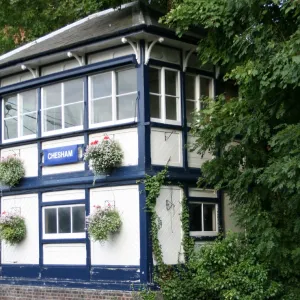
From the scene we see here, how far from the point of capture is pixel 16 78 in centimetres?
1717

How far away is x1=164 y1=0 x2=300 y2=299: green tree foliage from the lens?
11672mm

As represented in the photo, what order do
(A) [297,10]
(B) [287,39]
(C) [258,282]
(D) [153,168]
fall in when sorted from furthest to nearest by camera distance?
(D) [153,168] → (C) [258,282] → (B) [287,39] → (A) [297,10]

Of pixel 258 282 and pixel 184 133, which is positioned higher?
pixel 184 133

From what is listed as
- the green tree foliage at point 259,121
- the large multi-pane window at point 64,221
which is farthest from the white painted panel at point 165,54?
the large multi-pane window at point 64,221

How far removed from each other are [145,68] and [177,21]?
4.07 ft

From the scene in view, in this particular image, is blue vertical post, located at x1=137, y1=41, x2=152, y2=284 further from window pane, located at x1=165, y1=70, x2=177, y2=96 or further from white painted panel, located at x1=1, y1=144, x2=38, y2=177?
white painted panel, located at x1=1, y1=144, x2=38, y2=177

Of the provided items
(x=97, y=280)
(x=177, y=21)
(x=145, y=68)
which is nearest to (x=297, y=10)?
(x=177, y=21)

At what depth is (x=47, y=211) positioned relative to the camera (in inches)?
635

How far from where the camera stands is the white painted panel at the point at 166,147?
1459 centimetres

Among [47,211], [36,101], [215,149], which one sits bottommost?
[47,211]

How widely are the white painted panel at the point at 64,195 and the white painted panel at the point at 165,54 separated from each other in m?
3.25

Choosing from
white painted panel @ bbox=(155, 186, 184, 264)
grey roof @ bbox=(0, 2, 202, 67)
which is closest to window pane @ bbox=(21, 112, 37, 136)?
grey roof @ bbox=(0, 2, 202, 67)

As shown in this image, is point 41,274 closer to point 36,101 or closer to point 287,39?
point 36,101

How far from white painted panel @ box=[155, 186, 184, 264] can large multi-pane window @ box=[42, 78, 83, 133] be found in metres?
2.51
